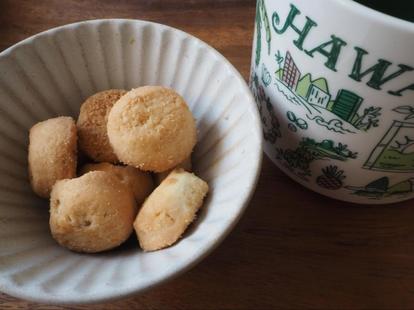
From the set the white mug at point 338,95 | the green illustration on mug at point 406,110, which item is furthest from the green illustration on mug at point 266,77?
the green illustration on mug at point 406,110

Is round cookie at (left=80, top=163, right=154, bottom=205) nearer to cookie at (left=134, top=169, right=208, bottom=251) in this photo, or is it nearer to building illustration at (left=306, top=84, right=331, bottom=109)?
cookie at (left=134, top=169, right=208, bottom=251)

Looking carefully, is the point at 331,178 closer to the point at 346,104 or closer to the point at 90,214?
the point at 346,104

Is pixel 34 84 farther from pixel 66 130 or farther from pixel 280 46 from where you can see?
pixel 280 46

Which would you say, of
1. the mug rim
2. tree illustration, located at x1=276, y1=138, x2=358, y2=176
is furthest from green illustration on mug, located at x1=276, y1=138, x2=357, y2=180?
the mug rim

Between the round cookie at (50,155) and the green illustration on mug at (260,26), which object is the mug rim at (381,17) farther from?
the round cookie at (50,155)

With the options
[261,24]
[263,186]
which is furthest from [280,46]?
[263,186]

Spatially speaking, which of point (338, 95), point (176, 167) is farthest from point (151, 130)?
point (338, 95)
